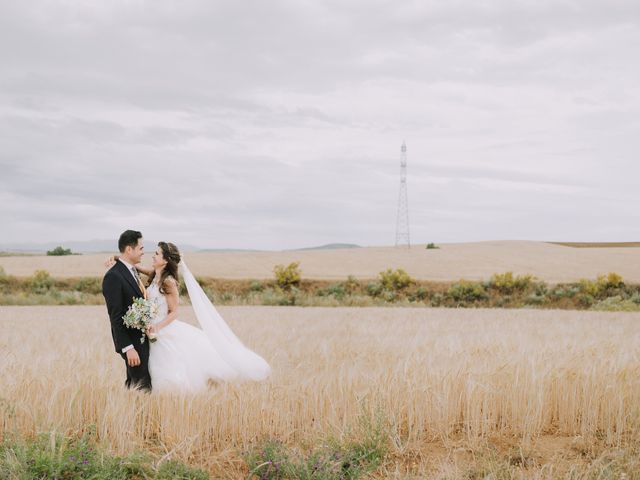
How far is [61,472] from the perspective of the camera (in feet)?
15.0

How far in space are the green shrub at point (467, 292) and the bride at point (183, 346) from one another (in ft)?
77.1

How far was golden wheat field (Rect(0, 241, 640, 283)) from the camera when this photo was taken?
3638 cm

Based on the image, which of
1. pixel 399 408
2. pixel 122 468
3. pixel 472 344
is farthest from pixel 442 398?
pixel 472 344

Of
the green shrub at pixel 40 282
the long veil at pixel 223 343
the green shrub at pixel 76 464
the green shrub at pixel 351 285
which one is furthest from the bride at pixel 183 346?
the green shrub at pixel 40 282

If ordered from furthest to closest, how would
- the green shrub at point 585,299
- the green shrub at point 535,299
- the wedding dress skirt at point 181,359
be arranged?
the green shrub at point 535,299
the green shrub at point 585,299
the wedding dress skirt at point 181,359

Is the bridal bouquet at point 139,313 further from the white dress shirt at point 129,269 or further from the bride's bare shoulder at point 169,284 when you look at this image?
the bride's bare shoulder at point 169,284

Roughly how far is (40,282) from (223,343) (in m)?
26.8

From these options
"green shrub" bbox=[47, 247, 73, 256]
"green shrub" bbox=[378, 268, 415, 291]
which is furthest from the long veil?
"green shrub" bbox=[47, 247, 73, 256]

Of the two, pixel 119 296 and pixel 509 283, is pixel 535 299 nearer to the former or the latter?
pixel 509 283

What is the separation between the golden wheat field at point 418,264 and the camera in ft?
119

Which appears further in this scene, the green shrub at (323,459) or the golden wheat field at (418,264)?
the golden wheat field at (418,264)

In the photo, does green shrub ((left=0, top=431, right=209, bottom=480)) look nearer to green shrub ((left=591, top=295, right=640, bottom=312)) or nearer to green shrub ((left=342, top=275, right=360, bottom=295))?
green shrub ((left=591, top=295, right=640, bottom=312))

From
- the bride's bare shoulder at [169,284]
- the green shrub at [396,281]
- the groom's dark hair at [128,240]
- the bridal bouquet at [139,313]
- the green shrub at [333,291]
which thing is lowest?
the green shrub at [333,291]

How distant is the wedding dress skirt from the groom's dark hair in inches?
28.8
